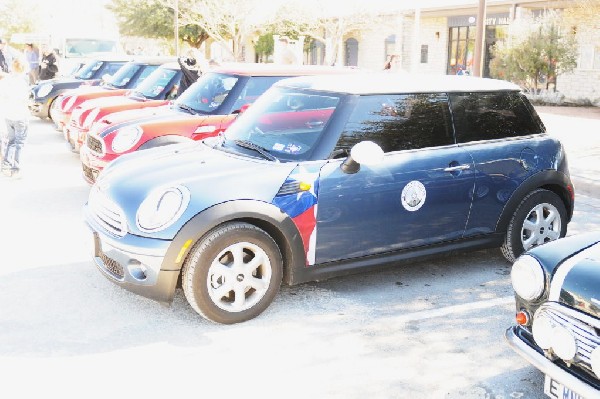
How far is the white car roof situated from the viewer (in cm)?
517

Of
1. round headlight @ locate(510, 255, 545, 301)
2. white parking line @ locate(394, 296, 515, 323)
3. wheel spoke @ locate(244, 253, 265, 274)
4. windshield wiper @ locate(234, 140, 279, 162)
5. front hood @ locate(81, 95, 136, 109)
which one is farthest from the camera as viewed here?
front hood @ locate(81, 95, 136, 109)

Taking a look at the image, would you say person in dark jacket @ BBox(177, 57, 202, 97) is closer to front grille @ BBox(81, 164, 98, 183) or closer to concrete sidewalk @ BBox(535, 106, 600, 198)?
front grille @ BBox(81, 164, 98, 183)

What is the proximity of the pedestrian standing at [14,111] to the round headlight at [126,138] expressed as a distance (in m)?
2.38

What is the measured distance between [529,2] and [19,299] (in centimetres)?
2425

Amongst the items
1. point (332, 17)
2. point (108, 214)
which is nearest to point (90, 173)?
point (108, 214)

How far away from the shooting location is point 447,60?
3253cm

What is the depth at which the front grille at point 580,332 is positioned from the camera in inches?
118

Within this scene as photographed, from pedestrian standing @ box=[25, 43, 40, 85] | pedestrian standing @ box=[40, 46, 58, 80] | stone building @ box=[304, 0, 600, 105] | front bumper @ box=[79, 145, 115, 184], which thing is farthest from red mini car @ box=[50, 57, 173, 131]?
stone building @ box=[304, 0, 600, 105]

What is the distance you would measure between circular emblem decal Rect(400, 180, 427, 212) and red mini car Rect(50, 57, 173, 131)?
7.78 metres

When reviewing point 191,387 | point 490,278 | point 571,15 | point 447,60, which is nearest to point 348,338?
point 191,387

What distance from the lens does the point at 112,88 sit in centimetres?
1250

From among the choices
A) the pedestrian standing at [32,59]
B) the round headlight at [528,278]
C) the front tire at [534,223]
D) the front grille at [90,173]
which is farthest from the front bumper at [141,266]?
the pedestrian standing at [32,59]

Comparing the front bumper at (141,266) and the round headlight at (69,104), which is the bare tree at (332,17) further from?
the front bumper at (141,266)

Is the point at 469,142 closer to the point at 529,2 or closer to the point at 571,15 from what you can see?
the point at 571,15
